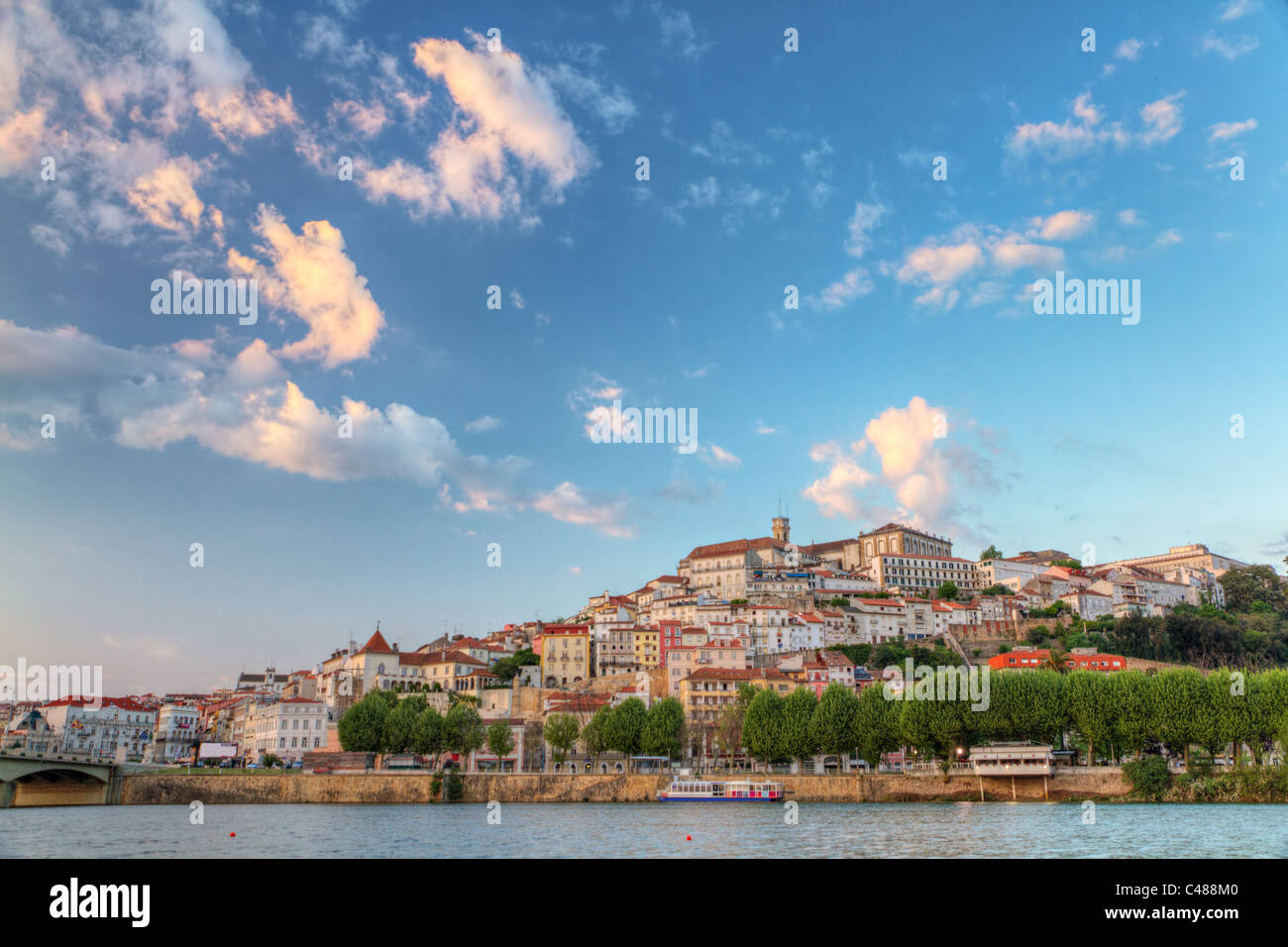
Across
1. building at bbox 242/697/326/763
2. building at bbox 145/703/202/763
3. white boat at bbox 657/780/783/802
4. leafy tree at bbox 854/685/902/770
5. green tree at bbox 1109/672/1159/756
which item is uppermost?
green tree at bbox 1109/672/1159/756

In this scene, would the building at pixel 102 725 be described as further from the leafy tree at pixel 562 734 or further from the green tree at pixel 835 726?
the green tree at pixel 835 726

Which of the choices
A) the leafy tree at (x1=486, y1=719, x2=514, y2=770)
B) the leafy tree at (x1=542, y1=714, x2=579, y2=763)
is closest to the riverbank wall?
the leafy tree at (x1=542, y1=714, x2=579, y2=763)

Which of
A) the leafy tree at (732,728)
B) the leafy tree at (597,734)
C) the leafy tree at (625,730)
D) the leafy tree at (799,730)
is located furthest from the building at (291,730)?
the leafy tree at (799,730)

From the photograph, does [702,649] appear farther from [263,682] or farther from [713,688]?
[263,682]

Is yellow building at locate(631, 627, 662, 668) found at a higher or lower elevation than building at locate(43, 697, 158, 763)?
higher

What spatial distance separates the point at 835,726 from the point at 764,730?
3284 mm

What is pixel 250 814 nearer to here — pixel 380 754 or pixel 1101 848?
pixel 380 754

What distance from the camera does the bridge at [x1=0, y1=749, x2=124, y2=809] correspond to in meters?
37.0

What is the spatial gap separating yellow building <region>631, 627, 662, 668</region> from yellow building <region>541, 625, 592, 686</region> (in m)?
4.24

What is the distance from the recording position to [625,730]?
45906 mm

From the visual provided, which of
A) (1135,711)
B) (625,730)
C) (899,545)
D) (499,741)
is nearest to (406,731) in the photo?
(499,741)

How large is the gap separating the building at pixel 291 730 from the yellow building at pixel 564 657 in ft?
53.5

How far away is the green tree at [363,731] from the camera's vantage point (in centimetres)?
4634

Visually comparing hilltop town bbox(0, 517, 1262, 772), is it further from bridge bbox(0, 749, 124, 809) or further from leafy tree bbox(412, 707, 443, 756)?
bridge bbox(0, 749, 124, 809)
